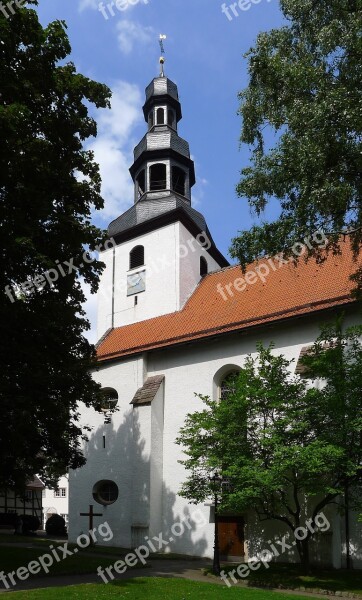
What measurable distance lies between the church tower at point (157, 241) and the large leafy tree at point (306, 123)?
12332mm

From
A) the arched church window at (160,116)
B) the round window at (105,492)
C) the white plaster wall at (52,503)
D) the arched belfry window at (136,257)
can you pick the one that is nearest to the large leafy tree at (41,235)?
the round window at (105,492)

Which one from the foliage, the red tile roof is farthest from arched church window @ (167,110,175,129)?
Result: the foliage

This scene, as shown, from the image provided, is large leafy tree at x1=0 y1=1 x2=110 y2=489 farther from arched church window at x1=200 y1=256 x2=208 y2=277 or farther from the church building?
arched church window at x1=200 y1=256 x2=208 y2=277

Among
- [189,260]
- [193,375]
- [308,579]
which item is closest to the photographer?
[308,579]

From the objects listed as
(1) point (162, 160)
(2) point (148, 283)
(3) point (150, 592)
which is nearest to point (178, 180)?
(1) point (162, 160)

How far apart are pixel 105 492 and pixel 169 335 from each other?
262 inches

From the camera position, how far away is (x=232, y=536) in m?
19.3

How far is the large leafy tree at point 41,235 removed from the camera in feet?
41.6

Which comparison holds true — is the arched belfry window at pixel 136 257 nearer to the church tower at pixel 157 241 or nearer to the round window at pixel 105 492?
the church tower at pixel 157 241

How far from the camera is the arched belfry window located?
2744 centimetres

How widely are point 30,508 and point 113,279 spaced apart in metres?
19.6

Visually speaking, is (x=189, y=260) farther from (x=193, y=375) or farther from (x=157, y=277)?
(x=193, y=375)

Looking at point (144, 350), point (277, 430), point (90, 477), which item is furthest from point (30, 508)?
point (277, 430)

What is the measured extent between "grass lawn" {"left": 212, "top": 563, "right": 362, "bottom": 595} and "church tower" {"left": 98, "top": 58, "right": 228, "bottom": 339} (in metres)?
12.1
